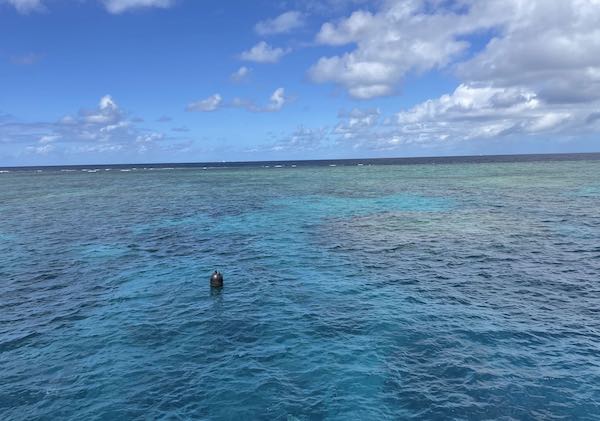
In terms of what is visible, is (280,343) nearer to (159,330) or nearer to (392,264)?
(159,330)

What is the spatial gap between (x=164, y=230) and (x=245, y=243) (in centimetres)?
1511

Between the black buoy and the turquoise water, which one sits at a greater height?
the black buoy

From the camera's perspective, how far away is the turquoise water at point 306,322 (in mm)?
20641

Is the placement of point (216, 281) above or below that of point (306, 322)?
above

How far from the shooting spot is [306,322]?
95.5 feet

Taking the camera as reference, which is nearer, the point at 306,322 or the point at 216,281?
the point at 306,322

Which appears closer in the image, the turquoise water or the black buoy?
the turquoise water

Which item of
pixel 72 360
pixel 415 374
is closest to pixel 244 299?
pixel 72 360

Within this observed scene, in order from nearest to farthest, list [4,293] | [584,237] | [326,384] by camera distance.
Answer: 1. [326,384]
2. [4,293]
3. [584,237]

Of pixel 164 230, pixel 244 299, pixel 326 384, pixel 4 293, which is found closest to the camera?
pixel 326 384

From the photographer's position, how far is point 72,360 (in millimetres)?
24625

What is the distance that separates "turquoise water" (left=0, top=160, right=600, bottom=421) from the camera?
2064cm

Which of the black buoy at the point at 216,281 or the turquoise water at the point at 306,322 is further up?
the black buoy at the point at 216,281

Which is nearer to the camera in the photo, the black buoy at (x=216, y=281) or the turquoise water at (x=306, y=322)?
the turquoise water at (x=306, y=322)
